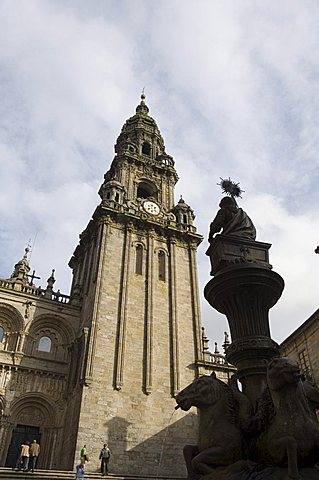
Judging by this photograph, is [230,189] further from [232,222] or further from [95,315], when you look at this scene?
[95,315]

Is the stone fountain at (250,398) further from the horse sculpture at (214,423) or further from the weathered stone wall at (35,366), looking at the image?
the weathered stone wall at (35,366)

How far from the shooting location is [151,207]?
34281 mm

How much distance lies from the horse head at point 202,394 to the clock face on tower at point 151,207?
88.8 feet

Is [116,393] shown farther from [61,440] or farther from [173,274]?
[173,274]

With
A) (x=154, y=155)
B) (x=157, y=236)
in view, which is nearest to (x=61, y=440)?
(x=157, y=236)

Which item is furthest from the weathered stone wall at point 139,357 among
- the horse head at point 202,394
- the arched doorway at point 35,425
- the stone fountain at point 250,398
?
the horse head at point 202,394

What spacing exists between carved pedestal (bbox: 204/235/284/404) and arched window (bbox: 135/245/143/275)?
64.1ft

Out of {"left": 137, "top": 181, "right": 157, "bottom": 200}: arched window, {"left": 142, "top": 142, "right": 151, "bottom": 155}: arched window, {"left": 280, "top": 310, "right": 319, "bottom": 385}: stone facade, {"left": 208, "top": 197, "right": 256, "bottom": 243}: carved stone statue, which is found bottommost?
{"left": 208, "top": 197, "right": 256, "bottom": 243}: carved stone statue

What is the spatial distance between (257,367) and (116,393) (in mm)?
16256

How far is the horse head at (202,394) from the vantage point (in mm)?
6781

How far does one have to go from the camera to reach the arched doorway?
21828mm

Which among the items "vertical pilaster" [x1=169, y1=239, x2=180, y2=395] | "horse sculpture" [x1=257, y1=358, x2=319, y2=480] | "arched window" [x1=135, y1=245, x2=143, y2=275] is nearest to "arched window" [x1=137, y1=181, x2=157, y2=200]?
"vertical pilaster" [x1=169, y1=239, x2=180, y2=395]

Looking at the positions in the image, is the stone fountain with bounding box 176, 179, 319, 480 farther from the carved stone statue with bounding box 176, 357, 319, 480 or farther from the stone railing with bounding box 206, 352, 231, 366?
the stone railing with bounding box 206, 352, 231, 366

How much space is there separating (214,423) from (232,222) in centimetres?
539
